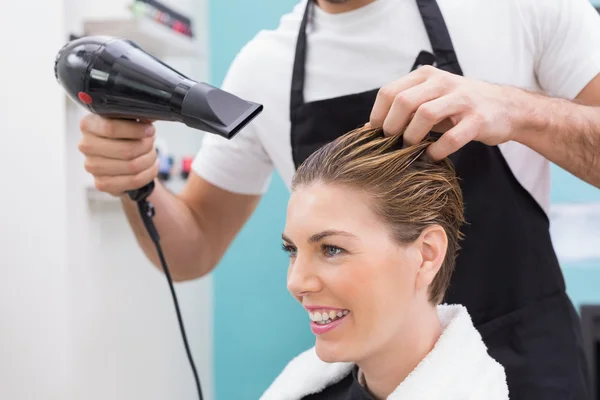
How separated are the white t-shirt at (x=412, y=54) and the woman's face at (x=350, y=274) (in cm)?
41

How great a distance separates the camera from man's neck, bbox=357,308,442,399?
1.29 meters

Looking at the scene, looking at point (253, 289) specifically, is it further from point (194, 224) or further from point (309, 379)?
point (309, 379)

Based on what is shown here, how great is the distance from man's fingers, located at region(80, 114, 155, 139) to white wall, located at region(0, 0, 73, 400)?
0.53m

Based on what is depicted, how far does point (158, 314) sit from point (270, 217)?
63 centimetres

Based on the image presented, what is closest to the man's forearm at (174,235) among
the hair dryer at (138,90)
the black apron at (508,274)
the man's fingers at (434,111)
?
the hair dryer at (138,90)

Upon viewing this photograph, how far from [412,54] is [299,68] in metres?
0.26

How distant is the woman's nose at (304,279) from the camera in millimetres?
1199

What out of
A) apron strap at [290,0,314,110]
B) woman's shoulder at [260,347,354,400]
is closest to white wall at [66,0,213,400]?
apron strap at [290,0,314,110]

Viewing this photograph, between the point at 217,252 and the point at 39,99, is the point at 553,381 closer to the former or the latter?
the point at 217,252

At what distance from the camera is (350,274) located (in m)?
1.19

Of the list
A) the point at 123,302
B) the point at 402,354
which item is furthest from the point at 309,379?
the point at 123,302

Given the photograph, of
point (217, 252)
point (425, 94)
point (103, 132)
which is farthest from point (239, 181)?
point (425, 94)

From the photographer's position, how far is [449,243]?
1312 mm

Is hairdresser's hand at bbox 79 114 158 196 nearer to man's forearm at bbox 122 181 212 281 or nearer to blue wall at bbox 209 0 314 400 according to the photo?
man's forearm at bbox 122 181 212 281
